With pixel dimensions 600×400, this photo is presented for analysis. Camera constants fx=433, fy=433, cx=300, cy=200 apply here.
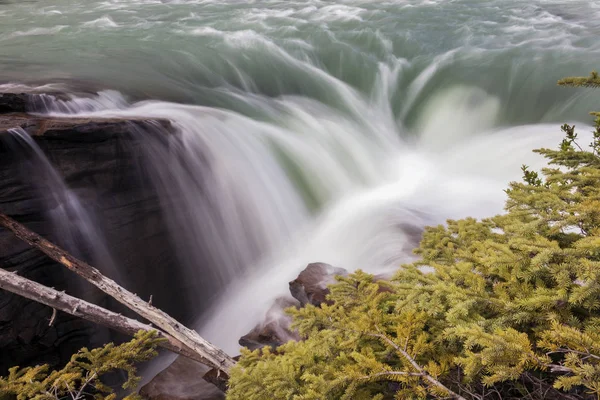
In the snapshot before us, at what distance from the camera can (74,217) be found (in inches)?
226

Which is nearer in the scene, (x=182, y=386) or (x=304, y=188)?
(x=182, y=386)

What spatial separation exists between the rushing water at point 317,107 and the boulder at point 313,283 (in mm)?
1052

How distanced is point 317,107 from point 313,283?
7021 millimetres

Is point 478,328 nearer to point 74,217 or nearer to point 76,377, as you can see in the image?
point 76,377

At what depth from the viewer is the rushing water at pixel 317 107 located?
295 inches

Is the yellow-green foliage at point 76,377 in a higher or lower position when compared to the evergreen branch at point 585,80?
lower

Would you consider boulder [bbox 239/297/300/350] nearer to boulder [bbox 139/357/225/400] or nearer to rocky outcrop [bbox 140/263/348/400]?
rocky outcrop [bbox 140/263/348/400]

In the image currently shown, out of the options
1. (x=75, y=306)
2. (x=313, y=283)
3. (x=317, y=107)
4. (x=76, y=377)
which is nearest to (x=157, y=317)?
(x=75, y=306)

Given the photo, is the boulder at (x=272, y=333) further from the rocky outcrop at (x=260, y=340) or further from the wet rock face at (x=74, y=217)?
the wet rock face at (x=74, y=217)

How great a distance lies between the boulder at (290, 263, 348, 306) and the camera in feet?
17.4

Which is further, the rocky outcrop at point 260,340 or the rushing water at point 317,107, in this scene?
the rushing water at point 317,107

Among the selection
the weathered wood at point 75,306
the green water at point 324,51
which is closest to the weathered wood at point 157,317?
the weathered wood at point 75,306

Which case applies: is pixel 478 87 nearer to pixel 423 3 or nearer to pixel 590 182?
pixel 423 3

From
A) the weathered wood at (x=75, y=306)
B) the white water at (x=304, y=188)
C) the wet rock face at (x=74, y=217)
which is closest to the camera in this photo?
the weathered wood at (x=75, y=306)
